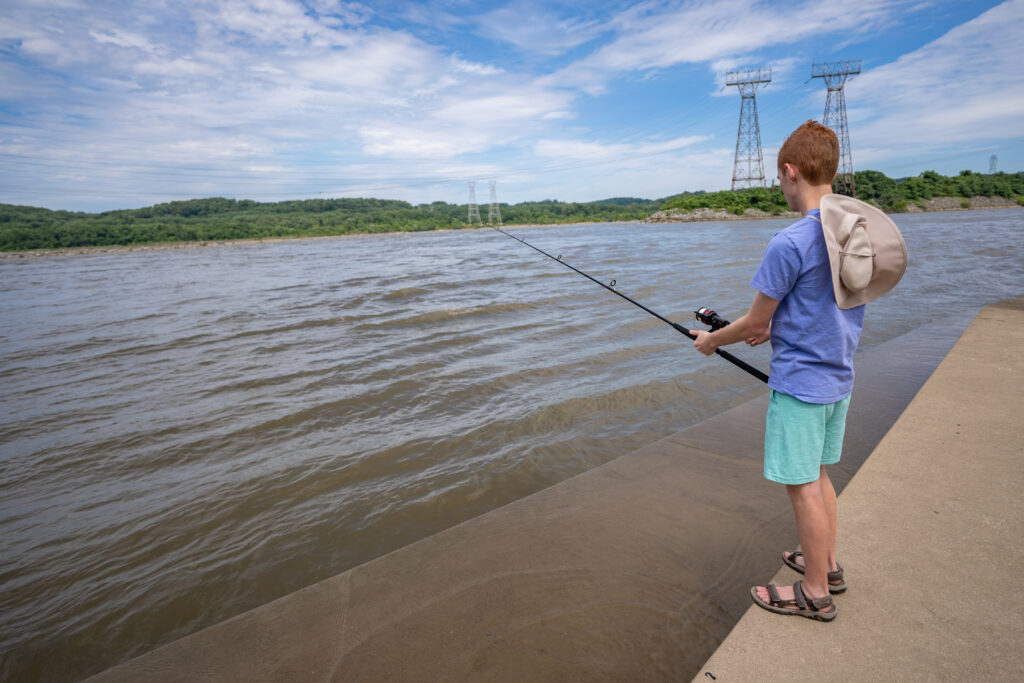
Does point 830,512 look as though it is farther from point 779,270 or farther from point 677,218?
point 677,218

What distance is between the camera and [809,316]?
1.94 meters

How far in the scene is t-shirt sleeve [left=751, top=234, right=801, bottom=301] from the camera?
6.21 feet

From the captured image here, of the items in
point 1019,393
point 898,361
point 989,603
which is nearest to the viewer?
point 989,603

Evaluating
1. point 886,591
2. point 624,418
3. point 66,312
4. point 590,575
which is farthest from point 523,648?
point 66,312

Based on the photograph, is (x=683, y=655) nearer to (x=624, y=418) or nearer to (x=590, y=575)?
(x=590, y=575)

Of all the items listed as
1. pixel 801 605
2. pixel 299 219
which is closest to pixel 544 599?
pixel 801 605

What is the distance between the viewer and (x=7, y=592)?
10.4 feet

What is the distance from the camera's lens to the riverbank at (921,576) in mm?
1694

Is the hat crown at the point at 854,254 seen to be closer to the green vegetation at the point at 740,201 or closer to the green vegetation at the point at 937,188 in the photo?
the green vegetation at the point at 740,201

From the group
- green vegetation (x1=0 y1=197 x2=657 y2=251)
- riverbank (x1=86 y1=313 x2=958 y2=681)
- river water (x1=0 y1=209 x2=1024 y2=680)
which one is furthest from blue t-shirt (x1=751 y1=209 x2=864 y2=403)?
green vegetation (x1=0 y1=197 x2=657 y2=251)

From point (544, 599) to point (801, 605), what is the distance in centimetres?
114

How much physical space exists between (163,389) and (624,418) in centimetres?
633

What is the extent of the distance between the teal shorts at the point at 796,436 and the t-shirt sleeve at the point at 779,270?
442 millimetres

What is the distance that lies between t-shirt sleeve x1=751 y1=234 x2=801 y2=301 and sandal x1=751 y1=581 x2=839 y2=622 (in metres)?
1.21
